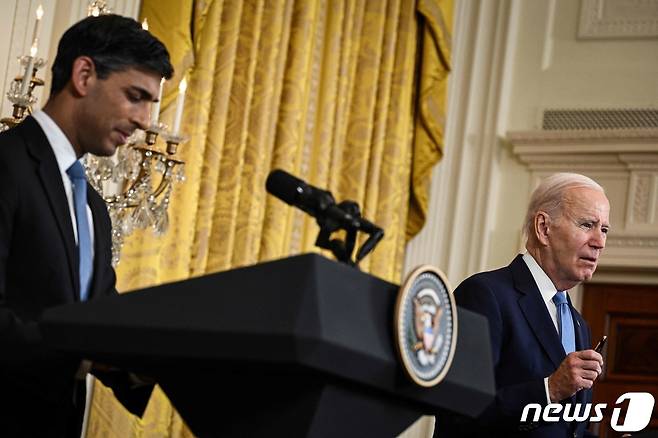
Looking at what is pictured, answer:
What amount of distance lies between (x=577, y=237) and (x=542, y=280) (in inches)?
6.9

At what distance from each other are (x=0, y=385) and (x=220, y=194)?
11.6 ft

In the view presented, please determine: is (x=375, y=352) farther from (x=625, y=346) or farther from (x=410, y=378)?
(x=625, y=346)

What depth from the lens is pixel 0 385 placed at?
85.0 inches

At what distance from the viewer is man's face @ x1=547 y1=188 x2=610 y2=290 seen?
11.7ft

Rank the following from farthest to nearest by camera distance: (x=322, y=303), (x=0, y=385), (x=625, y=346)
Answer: (x=625, y=346)
(x=0, y=385)
(x=322, y=303)

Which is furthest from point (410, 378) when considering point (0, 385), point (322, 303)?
point (0, 385)

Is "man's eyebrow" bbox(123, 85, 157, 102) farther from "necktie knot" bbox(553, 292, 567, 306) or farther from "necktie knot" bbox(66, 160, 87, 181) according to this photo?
"necktie knot" bbox(553, 292, 567, 306)

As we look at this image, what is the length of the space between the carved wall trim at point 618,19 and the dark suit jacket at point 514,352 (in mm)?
3566

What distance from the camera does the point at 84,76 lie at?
2.33 metres

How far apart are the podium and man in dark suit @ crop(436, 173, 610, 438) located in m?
1.09

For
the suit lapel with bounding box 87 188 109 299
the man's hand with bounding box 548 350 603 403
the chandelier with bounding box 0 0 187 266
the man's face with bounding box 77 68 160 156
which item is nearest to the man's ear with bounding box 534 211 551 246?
the man's hand with bounding box 548 350 603 403

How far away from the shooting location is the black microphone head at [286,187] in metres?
2.07

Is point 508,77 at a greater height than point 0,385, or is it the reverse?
point 508,77

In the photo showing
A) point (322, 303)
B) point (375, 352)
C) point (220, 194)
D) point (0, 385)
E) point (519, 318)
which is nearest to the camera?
point (322, 303)
